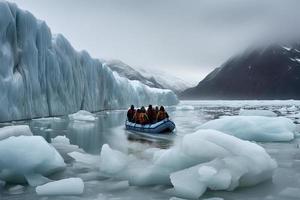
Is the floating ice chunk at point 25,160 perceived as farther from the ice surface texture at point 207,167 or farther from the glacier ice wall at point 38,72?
the glacier ice wall at point 38,72

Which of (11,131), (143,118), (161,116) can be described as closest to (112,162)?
(11,131)

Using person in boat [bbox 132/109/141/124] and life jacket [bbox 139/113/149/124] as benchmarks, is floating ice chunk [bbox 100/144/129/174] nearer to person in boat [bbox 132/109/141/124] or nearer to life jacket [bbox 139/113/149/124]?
life jacket [bbox 139/113/149/124]

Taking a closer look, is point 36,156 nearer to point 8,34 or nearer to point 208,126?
point 208,126

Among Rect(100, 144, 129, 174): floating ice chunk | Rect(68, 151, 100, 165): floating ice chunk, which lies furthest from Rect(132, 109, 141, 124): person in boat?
Rect(100, 144, 129, 174): floating ice chunk

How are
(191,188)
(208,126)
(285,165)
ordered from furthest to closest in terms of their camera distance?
(208,126), (285,165), (191,188)

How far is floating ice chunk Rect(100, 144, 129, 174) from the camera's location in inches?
309

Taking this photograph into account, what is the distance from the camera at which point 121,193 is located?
250 inches

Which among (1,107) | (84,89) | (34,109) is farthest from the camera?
(84,89)

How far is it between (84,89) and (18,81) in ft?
46.3

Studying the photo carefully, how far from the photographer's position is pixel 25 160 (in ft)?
23.7

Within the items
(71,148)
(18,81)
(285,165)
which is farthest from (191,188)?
(18,81)

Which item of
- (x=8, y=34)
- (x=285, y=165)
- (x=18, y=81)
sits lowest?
(x=285, y=165)

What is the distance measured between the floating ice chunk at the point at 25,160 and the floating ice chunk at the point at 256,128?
8.23 metres

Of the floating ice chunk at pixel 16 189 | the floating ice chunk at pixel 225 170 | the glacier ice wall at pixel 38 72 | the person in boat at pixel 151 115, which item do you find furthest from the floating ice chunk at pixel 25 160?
the glacier ice wall at pixel 38 72
